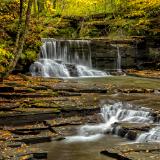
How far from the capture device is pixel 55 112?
14.9m

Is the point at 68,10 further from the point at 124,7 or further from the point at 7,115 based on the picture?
the point at 7,115

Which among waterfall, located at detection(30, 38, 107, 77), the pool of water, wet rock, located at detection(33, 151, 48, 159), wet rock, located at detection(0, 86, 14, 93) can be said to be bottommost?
the pool of water

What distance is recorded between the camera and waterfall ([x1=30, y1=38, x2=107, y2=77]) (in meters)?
25.5

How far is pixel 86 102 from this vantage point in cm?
1639

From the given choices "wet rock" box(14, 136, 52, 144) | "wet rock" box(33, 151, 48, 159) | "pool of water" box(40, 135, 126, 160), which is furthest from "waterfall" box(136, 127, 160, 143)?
"wet rock" box(33, 151, 48, 159)

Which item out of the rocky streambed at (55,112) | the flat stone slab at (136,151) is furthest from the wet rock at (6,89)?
the flat stone slab at (136,151)

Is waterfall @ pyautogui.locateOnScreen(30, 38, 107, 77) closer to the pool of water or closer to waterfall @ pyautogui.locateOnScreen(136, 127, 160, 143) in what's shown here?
the pool of water

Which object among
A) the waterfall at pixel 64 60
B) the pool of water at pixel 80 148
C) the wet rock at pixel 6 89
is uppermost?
the waterfall at pixel 64 60

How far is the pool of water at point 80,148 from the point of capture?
1153 cm

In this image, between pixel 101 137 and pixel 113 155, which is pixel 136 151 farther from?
pixel 101 137

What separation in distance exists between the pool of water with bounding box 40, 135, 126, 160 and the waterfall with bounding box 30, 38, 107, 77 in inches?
486

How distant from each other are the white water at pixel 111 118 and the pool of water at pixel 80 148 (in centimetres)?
43

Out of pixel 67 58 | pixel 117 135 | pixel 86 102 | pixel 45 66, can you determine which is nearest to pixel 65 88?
pixel 86 102

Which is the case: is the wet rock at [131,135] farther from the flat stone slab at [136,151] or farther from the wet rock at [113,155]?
the wet rock at [113,155]
